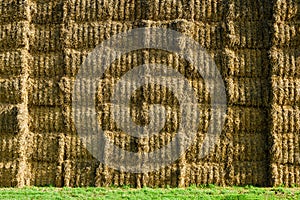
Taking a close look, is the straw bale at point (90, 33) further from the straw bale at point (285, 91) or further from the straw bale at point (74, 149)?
the straw bale at point (285, 91)

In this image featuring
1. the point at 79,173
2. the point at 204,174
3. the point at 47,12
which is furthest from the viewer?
the point at 47,12

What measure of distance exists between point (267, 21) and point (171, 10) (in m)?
2.09

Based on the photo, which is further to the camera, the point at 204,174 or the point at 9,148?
the point at 9,148

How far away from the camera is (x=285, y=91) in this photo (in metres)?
10.7

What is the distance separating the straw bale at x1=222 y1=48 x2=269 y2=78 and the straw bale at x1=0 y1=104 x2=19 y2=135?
471 cm

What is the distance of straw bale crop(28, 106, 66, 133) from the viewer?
36.7 ft

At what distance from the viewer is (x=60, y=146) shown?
36.2ft

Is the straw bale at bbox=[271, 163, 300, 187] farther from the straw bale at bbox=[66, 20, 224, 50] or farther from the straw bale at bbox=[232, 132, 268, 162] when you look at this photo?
the straw bale at bbox=[66, 20, 224, 50]

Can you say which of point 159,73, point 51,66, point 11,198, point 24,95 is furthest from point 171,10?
point 11,198

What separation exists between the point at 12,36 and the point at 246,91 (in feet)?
17.5

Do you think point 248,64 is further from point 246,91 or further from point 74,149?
point 74,149

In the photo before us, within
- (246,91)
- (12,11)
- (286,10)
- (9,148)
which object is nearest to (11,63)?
(12,11)

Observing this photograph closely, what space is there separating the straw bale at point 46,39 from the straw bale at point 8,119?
1403 mm

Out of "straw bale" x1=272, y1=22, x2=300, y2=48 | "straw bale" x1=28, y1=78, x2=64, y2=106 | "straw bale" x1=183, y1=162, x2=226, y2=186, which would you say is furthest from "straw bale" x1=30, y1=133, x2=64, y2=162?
"straw bale" x1=272, y1=22, x2=300, y2=48
